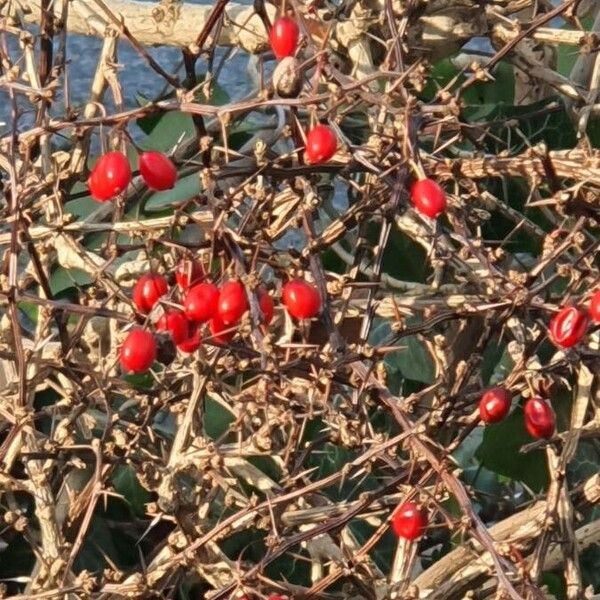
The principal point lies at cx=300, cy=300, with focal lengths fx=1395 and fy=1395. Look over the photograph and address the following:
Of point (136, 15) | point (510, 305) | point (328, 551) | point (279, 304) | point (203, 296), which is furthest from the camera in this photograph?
point (136, 15)

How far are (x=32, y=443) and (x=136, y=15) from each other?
84 cm

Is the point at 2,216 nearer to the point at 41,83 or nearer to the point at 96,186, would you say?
the point at 41,83

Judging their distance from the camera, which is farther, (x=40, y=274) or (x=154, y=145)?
(x=154, y=145)

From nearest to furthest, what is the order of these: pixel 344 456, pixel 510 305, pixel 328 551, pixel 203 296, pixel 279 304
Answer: pixel 203 296 < pixel 510 305 < pixel 279 304 < pixel 328 551 < pixel 344 456

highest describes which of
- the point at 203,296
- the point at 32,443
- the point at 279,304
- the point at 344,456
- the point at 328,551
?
the point at 203,296

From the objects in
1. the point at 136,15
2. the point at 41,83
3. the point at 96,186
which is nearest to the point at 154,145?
the point at 136,15

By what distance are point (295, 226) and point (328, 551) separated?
0.38 metres

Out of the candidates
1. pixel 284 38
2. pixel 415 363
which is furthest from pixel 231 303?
pixel 415 363

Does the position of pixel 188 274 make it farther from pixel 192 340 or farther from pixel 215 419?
pixel 215 419

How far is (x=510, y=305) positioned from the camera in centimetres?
114

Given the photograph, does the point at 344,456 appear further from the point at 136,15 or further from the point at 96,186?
the point at 96,186

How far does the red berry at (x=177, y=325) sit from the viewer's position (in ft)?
3.40

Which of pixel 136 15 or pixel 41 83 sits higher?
pixel 41 83

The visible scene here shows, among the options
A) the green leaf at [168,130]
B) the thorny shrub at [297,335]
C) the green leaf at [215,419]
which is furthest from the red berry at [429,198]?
the green leaf at [168,130]
